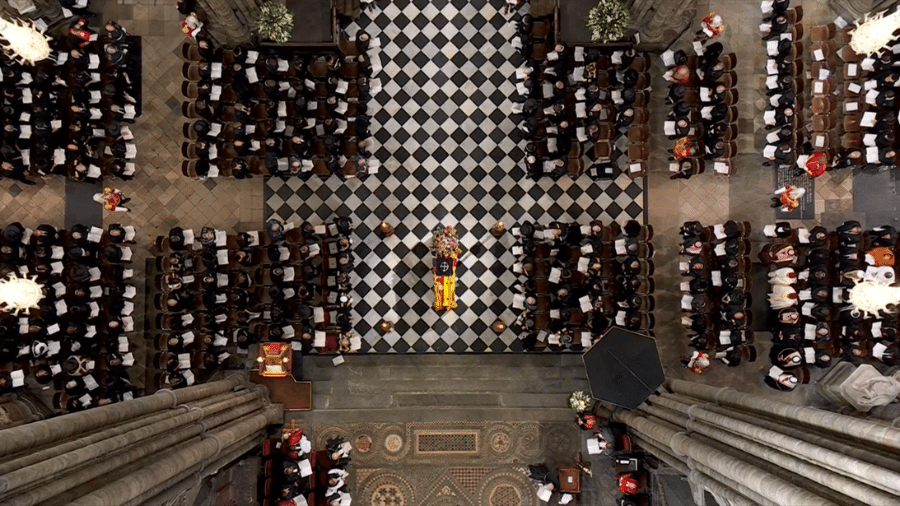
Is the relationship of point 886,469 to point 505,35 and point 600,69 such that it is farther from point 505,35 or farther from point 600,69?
point 505,35

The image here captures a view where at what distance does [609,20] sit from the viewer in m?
11.8

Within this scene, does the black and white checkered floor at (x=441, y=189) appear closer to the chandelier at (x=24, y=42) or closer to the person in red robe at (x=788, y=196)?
the person in red robe at (x=788, y=196)

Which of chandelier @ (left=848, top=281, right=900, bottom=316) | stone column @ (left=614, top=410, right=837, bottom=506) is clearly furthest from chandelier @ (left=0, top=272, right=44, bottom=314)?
chandelier @ (left=848, top=281, right=900, bottom=316)

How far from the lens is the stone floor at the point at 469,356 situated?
41.5 ft

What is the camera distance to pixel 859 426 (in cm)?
642

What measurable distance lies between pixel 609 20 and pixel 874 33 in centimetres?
565

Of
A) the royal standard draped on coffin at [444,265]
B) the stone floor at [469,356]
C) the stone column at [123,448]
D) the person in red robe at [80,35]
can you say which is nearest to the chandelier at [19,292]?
the stone floor at [469,356]

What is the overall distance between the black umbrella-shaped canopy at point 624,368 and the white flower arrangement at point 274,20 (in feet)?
30.8

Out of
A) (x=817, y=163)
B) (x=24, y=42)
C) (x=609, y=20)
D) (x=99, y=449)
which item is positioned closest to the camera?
(x=99, y=449)

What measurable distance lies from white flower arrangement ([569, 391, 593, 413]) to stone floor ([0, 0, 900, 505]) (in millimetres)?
308

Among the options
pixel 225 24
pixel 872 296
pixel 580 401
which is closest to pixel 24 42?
pixel 225 24

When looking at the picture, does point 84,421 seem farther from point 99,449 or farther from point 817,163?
point 817,163

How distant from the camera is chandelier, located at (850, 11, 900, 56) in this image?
11.4 metres

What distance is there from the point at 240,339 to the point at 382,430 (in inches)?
150
